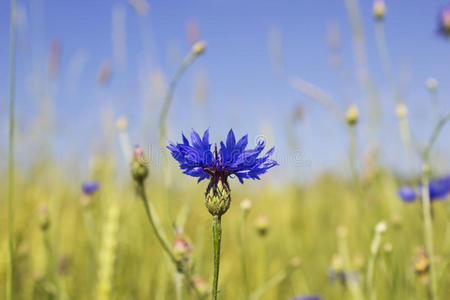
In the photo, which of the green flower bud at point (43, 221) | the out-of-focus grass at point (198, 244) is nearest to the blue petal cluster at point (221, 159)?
the out-of-focus grass at point (198, 244)

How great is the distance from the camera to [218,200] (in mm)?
485

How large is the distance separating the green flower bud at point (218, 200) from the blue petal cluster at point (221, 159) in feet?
0.07

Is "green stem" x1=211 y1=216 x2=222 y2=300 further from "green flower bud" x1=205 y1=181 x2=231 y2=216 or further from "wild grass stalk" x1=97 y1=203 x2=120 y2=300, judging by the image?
"wild grass stalk" x1=97 y1=203 x2=120 y2=300

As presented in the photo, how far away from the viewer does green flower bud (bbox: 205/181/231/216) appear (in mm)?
479

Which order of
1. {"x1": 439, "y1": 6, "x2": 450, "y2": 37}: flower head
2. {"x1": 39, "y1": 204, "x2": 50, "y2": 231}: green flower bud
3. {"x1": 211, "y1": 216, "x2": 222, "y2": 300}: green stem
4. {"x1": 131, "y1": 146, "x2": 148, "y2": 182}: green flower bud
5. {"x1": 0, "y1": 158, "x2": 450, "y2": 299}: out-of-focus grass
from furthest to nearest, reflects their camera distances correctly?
{"x1": 439, "y1": 6, "x2": 450, "y2": 37}: flower head < {"x1": 0, "y1": 158, "x2": 450, "y2": 299}: out-of-focus grass < {"x1": 39, "y1": 204, "x2": 50, "y2": 231}: green flower bud < {"x1": 131, "y1": 146, "x2": 148, "y2": 182}: green flower bud < {"x1": 211, "y1": 216, "x2": 222, "y2": 300}: green stem

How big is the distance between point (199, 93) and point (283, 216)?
3.11 ft

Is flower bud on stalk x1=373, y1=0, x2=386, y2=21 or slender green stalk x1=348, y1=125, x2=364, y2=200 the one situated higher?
flower bud on stalk x1=373, y1=0, x2=386, y2=21

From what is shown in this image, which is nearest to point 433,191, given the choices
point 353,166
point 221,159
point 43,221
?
point 353,166

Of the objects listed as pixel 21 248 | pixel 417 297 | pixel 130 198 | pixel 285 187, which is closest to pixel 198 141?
pixel 417 297

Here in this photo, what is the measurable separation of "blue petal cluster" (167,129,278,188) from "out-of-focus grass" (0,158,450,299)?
47 cm

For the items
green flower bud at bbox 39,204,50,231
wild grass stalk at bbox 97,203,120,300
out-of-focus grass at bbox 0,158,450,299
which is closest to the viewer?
wild grass stalk at bbox 97,203,120,300

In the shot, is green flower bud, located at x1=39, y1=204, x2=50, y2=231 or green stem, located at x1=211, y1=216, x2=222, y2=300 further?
green flower bud, located at x1=39, y1=204, x2=50, y2=231

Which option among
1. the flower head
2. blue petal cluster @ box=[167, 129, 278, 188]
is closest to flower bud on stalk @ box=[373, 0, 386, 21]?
the flower head

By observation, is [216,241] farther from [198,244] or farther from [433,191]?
[433,191]
